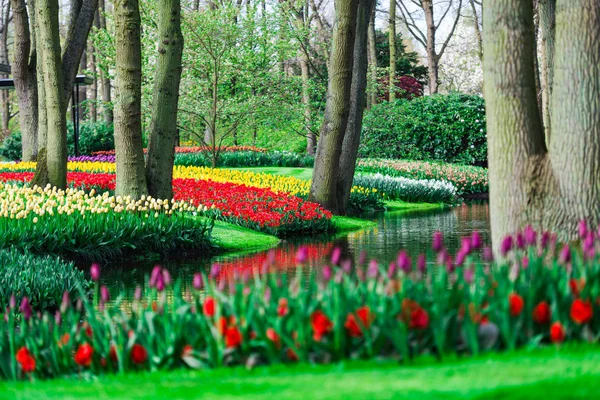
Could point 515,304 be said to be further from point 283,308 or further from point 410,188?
point 410,188

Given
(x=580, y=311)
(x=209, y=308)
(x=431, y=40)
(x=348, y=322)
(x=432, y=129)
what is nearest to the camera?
(x=580, y=311)

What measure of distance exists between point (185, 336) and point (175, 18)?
30.9 ft

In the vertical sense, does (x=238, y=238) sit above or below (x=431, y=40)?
below

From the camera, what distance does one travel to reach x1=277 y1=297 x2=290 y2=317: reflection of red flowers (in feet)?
15.9

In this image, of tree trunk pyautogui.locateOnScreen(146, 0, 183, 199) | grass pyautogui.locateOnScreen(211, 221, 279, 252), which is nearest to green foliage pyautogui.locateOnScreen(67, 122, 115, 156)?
grass pyautogui.locateOnScreen(211, 221, 279, 252)

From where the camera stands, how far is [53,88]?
50.6ft

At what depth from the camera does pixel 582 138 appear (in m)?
6.56

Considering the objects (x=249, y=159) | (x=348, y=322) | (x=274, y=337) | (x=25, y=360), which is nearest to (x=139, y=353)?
(x=25, y=360)

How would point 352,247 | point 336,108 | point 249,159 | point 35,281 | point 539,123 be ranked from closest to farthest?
point 539,123 < point 35,281 < point 352,247 < point 336,108 < point 249,159

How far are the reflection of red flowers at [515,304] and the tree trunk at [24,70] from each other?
66.7 feet

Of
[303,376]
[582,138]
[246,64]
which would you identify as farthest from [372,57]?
[303,376]

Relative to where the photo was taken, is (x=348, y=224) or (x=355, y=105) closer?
(x=348, y=224)

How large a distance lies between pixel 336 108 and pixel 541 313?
12539mm

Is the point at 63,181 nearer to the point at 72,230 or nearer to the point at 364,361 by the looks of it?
the point at 72,230
